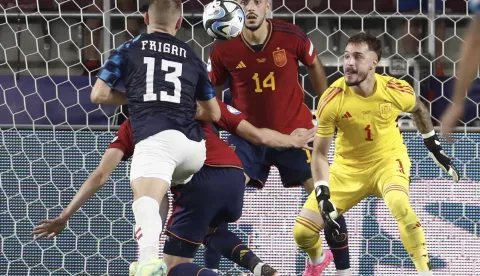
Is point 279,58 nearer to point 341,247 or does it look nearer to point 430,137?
point 430,137

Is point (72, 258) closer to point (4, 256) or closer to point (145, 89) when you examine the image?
point (4, 256)

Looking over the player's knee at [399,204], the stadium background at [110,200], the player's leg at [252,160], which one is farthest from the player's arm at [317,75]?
the player's knee at [399,204]

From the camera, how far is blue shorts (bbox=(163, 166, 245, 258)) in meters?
4.54

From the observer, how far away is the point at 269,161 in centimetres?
595

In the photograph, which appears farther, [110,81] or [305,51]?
[305,51]

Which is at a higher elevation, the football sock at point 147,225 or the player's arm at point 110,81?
the player's arm at point 110,81

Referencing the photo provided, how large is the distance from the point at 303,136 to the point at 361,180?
0.43 m

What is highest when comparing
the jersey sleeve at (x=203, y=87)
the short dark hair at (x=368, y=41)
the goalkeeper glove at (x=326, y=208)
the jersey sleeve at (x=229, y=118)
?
the short dark hair at (x=368, y=41)

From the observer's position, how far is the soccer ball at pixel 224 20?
17.9 feet

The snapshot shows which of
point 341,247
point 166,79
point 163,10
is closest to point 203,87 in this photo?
point 166,79

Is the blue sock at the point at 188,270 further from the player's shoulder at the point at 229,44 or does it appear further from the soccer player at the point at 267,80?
the player's shoulder at the point at 229,44

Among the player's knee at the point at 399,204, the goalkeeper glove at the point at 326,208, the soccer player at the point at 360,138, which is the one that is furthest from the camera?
the soccer player at the point at 360,138

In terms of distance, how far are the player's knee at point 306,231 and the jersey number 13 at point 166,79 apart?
1.48 meters

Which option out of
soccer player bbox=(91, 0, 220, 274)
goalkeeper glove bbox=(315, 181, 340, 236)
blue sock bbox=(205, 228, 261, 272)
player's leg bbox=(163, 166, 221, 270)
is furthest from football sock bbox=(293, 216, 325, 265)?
soccer player bbox=(91, 0, 220, 274)
